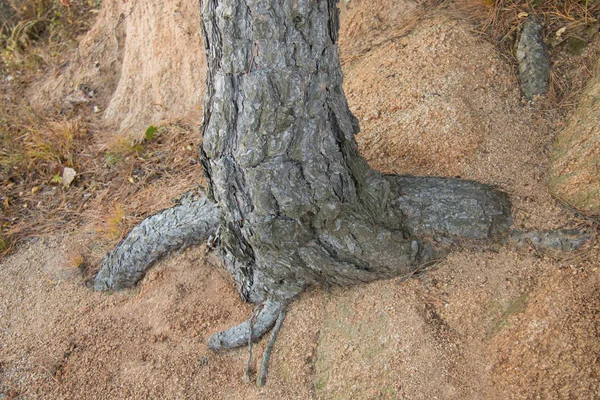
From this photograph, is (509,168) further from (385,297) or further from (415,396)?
(415,396)

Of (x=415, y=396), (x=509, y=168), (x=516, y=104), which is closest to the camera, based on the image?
(x=415, y=396)

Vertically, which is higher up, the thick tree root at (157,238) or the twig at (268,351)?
the thick tree root at (157,238)

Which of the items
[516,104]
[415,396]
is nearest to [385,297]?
[415,396]

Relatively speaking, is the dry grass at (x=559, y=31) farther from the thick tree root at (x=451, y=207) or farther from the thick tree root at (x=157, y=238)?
the thick tree root at (x=157, y=238)

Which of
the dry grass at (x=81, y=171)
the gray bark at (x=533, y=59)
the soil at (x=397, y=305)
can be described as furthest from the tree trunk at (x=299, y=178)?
the dry grass at (x=81, y=171)

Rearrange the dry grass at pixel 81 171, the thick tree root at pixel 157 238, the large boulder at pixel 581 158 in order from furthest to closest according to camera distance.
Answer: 1. the dry grass at pixel 81 171
2. the thick tree root at pixel 157 238
3. the large boulder at pixel 581 158

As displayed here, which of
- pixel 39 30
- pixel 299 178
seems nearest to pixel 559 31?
pixel 299 178

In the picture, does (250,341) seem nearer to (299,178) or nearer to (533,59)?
(299,178)
